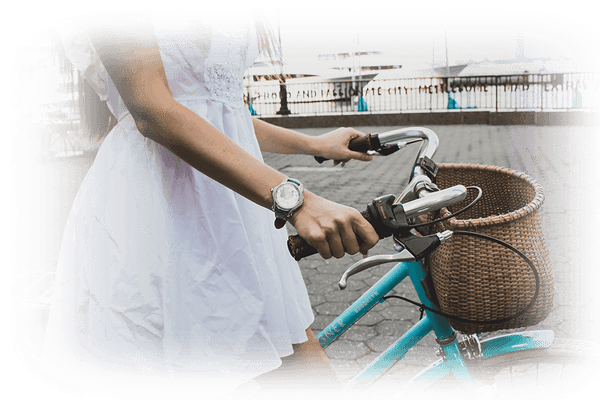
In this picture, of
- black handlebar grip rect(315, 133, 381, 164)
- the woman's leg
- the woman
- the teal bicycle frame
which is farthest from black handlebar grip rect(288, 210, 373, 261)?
black handlebar grip rect(315, 133, 381, 164)

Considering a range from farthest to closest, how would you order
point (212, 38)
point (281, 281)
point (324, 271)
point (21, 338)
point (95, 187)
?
point (324, 271)
point (281, 281)
point (95, 187)
point (21, 338)
point (212, 38)

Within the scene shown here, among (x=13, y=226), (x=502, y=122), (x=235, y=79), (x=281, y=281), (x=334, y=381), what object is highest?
(x=235, y=79)

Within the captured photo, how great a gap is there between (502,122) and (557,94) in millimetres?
215

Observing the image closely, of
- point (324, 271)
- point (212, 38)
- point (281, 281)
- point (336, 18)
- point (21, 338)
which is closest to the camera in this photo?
point (336, 18)

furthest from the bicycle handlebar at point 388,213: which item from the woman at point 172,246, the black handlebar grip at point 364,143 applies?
the black handlebar grip at point 364,143

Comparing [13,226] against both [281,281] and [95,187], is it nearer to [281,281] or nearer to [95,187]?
[95,187]

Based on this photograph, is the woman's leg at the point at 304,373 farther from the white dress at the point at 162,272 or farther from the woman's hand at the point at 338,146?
the woman's hand at the point at 338,146

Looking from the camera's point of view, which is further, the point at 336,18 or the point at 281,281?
the point at 281,281

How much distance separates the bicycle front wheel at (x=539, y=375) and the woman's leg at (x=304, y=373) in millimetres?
180

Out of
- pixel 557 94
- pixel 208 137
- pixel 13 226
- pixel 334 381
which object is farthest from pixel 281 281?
pixel 557 94

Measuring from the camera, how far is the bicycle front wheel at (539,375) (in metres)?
0.94

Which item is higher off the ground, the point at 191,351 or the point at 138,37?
the point at 138,37

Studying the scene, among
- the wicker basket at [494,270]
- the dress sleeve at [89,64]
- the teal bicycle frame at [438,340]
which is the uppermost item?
the dress sleeve at [89,64]

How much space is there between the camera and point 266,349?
1183mm
